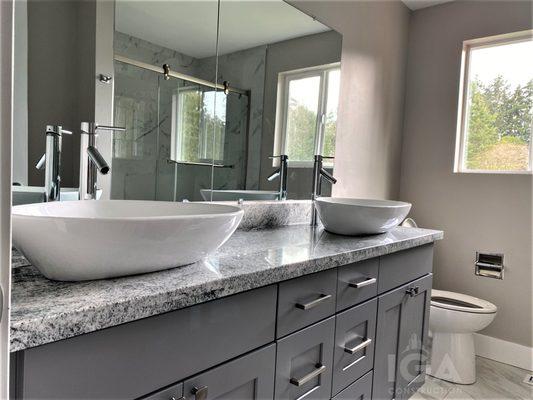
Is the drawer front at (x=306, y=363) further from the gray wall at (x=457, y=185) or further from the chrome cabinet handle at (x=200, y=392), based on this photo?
the gray wall at (x=457, y=185)

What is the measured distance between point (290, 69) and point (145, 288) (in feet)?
4.69

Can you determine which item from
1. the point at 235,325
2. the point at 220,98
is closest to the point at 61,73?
the point at 220,98

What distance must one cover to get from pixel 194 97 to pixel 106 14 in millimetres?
399

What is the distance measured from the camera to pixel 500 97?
8.46 ft

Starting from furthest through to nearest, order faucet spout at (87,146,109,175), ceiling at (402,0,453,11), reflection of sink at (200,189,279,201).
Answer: ceiling at (402,0,453,11)
reflection of sink at (200,189,279,201)
faucet spout at (87,146,109,175)

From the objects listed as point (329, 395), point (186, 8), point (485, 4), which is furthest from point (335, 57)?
point (329, 395)

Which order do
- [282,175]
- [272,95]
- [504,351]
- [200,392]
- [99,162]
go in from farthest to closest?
[504,351] → [282,175] → [272,95] → [99,162] → [200,392]

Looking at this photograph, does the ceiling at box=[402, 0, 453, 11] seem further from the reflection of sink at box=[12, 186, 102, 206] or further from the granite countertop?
the reflection of sink at box=[12, 186, 102, 206]

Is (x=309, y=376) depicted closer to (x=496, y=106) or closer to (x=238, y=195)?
(x=238, y=195)

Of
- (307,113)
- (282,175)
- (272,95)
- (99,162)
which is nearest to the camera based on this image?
(99,162)

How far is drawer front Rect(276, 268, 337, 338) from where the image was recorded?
3.31 ft

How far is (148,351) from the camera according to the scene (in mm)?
718

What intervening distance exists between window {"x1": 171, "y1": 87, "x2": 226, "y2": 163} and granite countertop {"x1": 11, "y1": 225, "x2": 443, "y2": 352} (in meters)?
0.41

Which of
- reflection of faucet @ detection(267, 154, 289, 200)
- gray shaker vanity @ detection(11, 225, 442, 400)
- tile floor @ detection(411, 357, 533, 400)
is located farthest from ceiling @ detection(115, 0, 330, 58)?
tile floor @ detection(411, 357, 533, 400)
